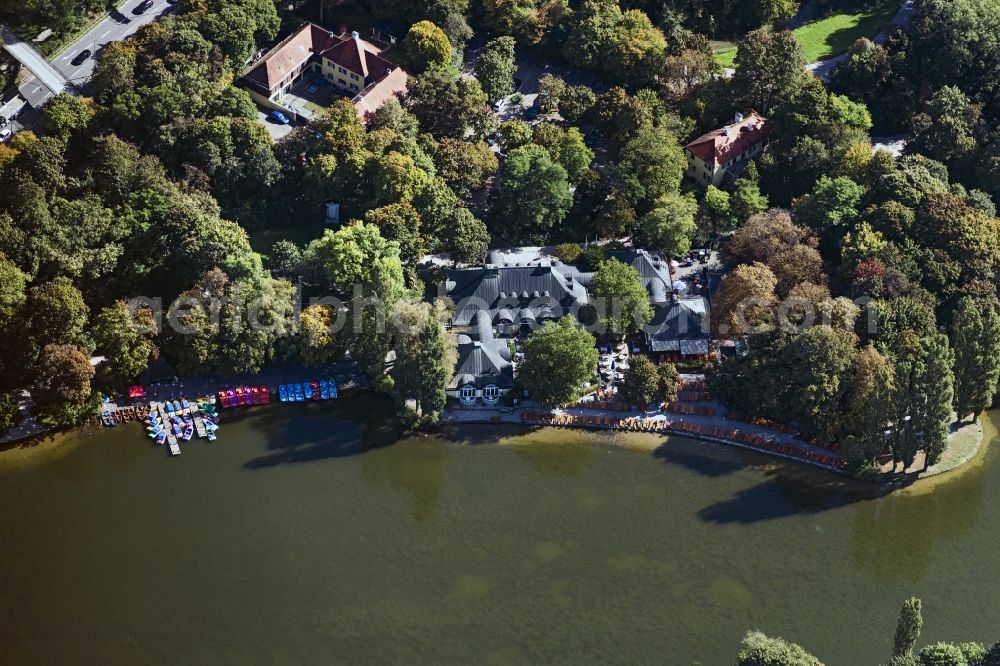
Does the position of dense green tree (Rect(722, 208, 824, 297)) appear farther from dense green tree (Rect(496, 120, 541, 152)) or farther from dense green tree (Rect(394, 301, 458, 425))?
dense green tree (Rect(394, 301, 458, 425))

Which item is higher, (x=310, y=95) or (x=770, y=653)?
(x=310, y=95)

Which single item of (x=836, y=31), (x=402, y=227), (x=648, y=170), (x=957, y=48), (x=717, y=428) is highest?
(x=836, y=31)

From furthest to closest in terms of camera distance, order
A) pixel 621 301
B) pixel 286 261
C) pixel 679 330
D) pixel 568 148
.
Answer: pixel 568 148
pixel 286 261
pixel 679 330
pixel 621 301

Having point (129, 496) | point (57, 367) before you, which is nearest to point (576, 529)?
point (129, 496)

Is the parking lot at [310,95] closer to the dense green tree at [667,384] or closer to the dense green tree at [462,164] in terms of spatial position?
the dense green tree at [462,164]

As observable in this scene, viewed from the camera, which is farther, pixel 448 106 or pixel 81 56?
pixel 81 56

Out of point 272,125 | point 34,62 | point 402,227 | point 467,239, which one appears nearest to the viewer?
point 402,227

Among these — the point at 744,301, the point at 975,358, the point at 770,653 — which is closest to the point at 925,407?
the point at 975,358

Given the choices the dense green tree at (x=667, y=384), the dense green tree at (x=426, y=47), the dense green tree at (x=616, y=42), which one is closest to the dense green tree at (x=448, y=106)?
the dense green tree at (x=426, y=47)

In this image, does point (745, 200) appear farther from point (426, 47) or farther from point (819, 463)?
point (426, 47)
